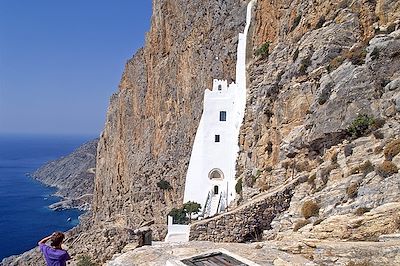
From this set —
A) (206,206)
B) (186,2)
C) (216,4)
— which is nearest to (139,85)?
(186,2)

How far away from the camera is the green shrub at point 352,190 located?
12.3 meters

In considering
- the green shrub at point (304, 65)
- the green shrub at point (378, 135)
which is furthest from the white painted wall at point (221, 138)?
the green shrub at point (378, 135)

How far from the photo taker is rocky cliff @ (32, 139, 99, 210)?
321ft

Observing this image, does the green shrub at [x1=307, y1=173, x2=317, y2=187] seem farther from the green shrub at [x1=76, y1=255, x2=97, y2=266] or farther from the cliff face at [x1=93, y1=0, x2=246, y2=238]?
the cliff face at [x1=93, y1=0, x2=246, y2=238]

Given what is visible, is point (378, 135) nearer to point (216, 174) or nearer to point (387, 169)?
point (387, 169)

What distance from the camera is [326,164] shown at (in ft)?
52.0

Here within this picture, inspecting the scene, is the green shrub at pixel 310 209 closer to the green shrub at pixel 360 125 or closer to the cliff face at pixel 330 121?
the cliff face at pixel 330 121

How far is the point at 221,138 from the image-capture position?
30.1 m

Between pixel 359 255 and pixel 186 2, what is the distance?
38052mm

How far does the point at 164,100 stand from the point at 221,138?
1591cm

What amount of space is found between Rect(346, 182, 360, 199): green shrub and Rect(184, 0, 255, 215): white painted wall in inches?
608

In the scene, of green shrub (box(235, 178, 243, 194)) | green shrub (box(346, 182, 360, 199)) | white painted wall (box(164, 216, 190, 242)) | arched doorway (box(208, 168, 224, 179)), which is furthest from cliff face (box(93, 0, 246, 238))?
green shrub (box(346, 182, 360, 199))

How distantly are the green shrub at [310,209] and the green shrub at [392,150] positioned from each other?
269 centimetres

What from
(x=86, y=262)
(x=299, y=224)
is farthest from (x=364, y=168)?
(x=86, y=262)
